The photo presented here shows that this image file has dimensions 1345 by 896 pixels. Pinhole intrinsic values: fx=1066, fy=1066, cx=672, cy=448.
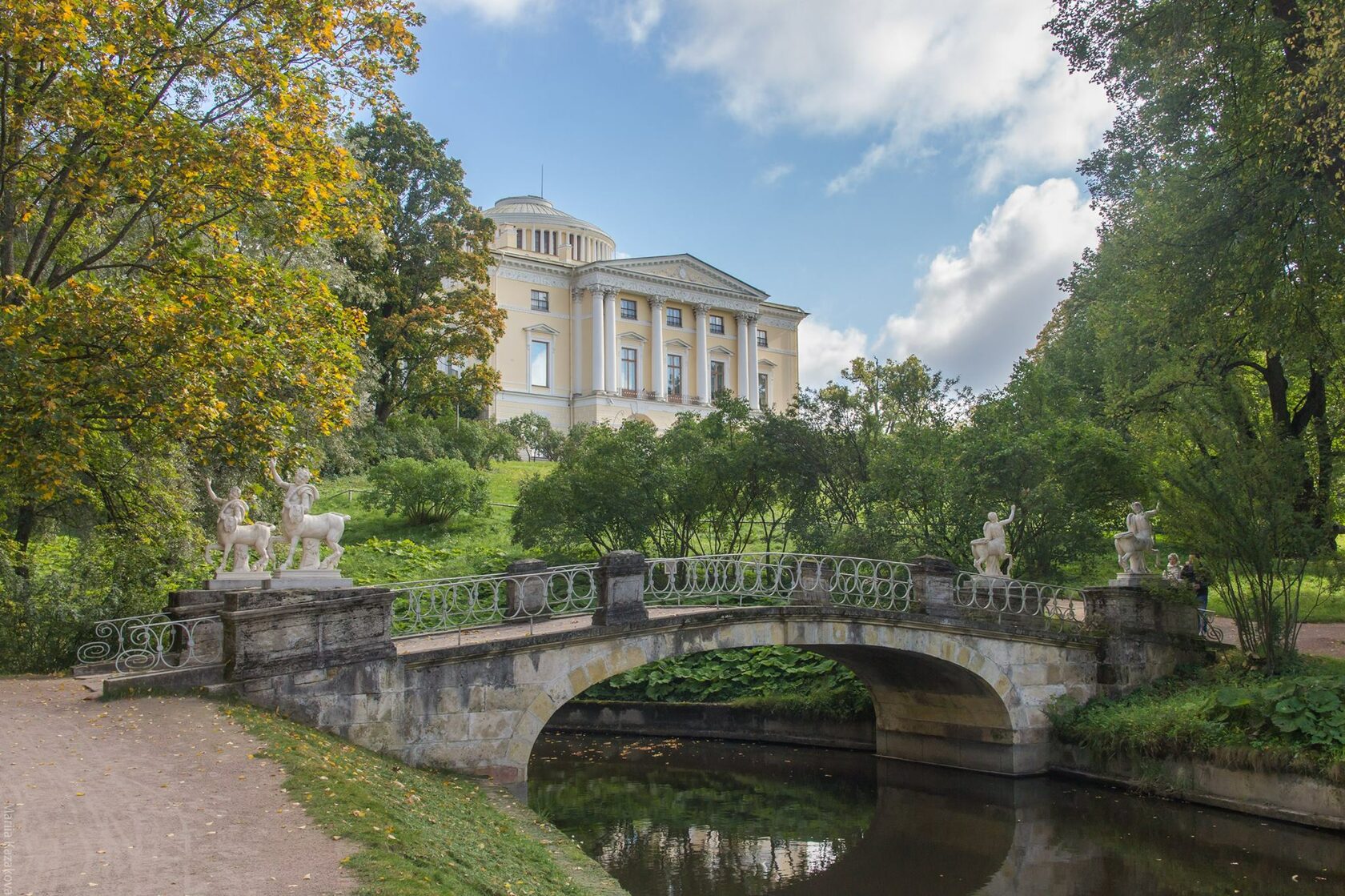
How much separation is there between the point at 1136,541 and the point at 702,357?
4875 cm

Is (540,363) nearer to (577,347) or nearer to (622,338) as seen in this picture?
(577,347)

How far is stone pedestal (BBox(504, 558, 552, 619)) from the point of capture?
14961 millimetres

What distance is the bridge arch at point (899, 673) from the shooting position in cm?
1408

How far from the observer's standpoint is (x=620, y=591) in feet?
48.7

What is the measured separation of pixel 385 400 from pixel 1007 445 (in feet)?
78.1

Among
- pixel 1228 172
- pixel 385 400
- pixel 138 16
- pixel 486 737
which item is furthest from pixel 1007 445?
pixel 385 400

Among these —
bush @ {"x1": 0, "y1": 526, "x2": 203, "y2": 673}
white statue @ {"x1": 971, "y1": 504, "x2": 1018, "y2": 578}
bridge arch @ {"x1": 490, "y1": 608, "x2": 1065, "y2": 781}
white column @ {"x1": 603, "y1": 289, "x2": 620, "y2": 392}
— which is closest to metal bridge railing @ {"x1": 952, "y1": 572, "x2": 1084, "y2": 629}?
white statue @ {"x1": 971, "y1": 504, "x2": 1018, "y2": 578}

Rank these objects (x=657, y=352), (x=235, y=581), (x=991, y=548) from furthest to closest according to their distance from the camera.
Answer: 1. (x=657, y=352)
2. (x=991, y=548)
3. (x=235, y=581)

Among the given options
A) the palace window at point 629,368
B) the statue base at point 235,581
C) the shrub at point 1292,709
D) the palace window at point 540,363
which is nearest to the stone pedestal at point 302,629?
the statue base at point 235,581

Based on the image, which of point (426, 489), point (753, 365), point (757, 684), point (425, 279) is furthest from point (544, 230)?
point (757, 684)

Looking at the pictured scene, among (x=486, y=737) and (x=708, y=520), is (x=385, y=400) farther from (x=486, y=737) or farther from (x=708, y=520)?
(x=486, y=737)

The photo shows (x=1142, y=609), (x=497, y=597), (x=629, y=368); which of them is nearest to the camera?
(x=497, y=597)

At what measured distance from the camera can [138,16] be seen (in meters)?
14.0

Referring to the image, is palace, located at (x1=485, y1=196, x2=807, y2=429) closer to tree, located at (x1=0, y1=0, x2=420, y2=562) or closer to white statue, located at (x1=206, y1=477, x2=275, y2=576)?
tree, located at (x1=0, y1=0, x2=420, y2=562)
